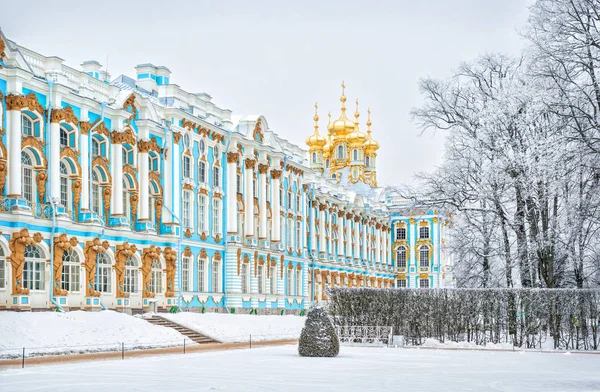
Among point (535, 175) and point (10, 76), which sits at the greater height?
point (10, 76)

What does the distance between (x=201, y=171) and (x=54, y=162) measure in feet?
40.8

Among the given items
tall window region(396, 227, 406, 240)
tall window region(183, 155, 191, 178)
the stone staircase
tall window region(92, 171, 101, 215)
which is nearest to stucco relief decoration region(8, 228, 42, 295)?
tall window region(92, 171, 101, 215)

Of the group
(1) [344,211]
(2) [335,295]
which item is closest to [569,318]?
(2) [335,295]

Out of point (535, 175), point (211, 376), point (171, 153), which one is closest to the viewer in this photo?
point (211, 376)

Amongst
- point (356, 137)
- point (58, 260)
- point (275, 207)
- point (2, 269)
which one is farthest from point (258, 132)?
point (356, 137)

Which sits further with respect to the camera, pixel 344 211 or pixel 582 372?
pixel 344 211

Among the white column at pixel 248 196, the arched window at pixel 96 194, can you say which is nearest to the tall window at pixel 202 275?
the white column at pixel 248 196

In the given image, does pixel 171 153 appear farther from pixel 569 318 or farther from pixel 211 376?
pixel 211 376

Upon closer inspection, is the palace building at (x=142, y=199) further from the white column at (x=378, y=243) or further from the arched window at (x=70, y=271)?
the white column at (x=378, y=243)

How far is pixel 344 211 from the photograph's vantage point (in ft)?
230

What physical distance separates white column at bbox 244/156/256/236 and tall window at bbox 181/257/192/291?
6104mm

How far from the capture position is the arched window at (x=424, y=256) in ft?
269

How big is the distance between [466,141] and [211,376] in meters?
18.1

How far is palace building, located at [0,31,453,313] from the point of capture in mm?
30641
